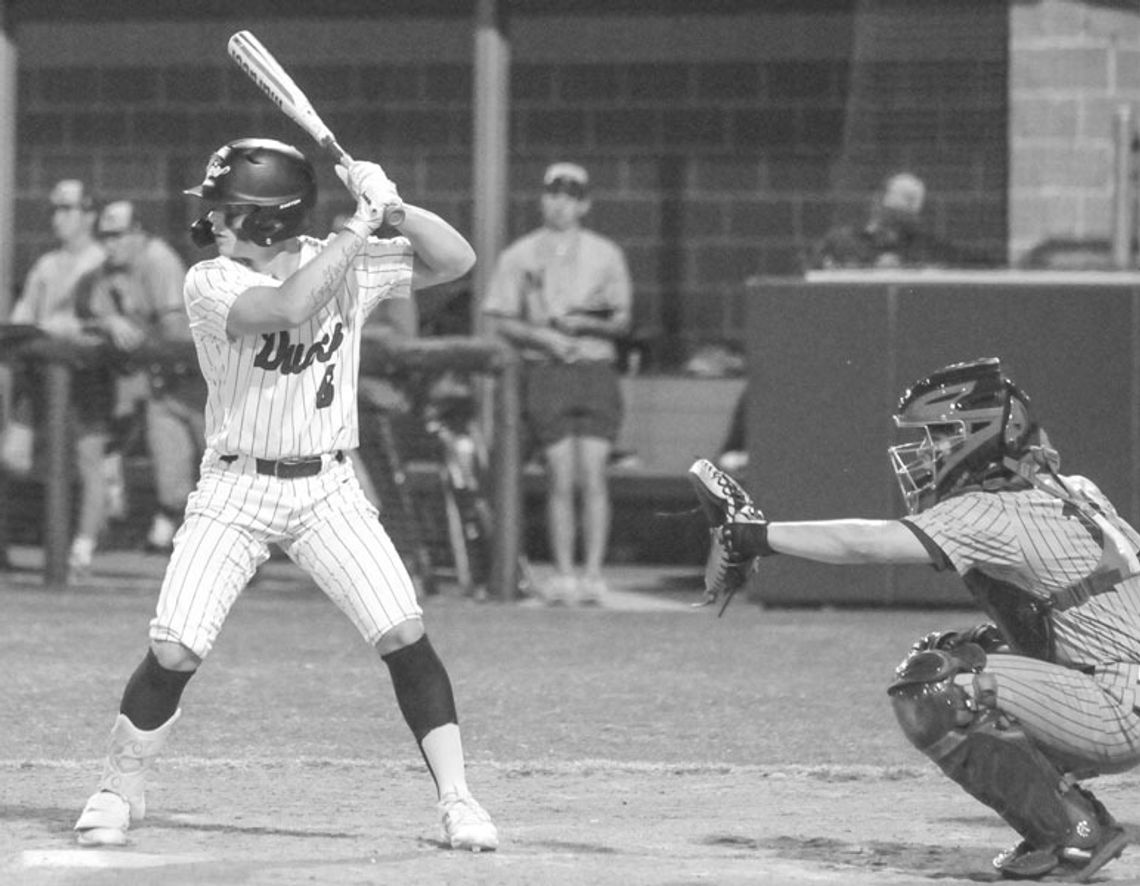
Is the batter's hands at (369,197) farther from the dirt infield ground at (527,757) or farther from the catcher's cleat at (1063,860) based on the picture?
the catcher's cleat at (1063,860)

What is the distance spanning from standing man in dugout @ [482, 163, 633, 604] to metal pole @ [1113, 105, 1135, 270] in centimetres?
229

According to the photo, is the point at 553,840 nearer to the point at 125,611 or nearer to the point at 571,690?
the point at 571,690

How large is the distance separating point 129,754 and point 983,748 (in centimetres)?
185

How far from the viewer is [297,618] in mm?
10469

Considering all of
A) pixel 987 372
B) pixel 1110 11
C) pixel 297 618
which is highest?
pixel 1110 11

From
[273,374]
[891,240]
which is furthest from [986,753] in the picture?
[891,240]

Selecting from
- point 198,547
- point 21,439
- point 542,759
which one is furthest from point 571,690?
point 21,439

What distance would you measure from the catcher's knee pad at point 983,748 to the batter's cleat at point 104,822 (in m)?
1.70

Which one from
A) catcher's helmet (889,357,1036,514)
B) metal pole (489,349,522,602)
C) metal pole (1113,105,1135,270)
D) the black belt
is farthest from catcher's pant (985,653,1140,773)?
metal pole (1113,105,1135,270)

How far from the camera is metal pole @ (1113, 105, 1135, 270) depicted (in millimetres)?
11328

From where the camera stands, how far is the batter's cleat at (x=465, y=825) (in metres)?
5.39

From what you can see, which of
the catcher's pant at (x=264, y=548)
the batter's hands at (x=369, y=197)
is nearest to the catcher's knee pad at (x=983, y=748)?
the catcher's pant at (x=264, y=548)

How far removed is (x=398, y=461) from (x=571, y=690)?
2.82 meters

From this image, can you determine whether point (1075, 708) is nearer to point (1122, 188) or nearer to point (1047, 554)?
point (1047, 554)
